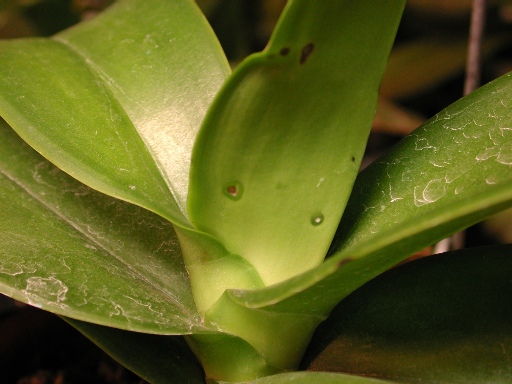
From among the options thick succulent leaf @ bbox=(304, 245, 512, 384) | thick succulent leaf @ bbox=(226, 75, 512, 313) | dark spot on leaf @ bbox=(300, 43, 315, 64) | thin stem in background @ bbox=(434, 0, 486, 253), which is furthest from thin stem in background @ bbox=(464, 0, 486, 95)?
dark spot on leaf @ bbox=(300, 43, 315, 64)

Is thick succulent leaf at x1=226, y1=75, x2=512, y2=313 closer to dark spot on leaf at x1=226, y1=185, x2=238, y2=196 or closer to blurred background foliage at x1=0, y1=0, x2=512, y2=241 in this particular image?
dark spot on leaf at x1=226, y1=185, x2=238, y2=196

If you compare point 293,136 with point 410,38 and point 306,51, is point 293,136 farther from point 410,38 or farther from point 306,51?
point 410,38

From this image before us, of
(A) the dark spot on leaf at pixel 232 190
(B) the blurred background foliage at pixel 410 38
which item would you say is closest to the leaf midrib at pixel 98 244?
(A) the dark spot on leaf at pixel 232 190

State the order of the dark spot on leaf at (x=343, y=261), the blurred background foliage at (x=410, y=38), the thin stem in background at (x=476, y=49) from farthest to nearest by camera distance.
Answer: the blurred background foliage at (x=410, y=38) → the thin stem in background at (x=476, y=49) → the dark spot on leaf at (x=343, y=261)

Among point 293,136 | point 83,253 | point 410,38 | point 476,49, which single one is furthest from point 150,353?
point 410,38

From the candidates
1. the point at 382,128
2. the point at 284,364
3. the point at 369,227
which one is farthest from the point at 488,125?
the point at 382,128

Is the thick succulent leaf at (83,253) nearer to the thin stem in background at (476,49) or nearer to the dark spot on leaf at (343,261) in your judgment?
the dark spot on leaf at (343,261)

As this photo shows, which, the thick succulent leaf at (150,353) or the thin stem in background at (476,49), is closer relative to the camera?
the thick succulent leaf at (150,353)

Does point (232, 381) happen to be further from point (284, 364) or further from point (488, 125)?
point (488, 125)

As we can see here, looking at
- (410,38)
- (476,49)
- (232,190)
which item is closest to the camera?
(232,190)
